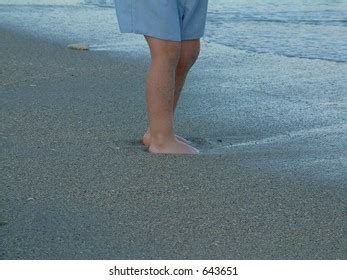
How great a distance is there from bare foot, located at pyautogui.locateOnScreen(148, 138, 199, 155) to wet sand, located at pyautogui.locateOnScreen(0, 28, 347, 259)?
0.07 meters

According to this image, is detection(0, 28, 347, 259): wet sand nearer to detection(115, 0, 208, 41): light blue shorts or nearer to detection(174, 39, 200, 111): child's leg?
detection(174, 39, 200, 111): child's leg

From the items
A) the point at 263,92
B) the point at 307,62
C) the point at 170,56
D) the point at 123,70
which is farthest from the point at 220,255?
the point at 307,62

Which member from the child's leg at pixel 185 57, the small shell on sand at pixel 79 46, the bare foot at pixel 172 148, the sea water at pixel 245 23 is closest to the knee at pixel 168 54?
the child's leg at pixel 185 57

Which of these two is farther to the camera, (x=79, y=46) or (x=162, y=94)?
(x=79, y=46)

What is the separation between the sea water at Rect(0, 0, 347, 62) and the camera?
9.38 m

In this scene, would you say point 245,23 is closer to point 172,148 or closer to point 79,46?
point 79,46

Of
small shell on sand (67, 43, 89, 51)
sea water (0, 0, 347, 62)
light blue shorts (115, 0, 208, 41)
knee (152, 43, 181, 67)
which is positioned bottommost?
sea water (0, 0, 347, 62)

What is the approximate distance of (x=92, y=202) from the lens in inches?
151

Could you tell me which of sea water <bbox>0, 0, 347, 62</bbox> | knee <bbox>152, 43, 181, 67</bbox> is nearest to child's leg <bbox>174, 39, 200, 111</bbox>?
knee <bbox>152, 43, 181, 67</bbox>

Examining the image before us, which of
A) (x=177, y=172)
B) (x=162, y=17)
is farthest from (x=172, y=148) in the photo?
(x=162, y=17)

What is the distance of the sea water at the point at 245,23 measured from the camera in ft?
30.8

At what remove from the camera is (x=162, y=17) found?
461 cm

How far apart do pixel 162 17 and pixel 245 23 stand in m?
6.74

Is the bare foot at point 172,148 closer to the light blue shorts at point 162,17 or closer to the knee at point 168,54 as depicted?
the knee at point 168,54
